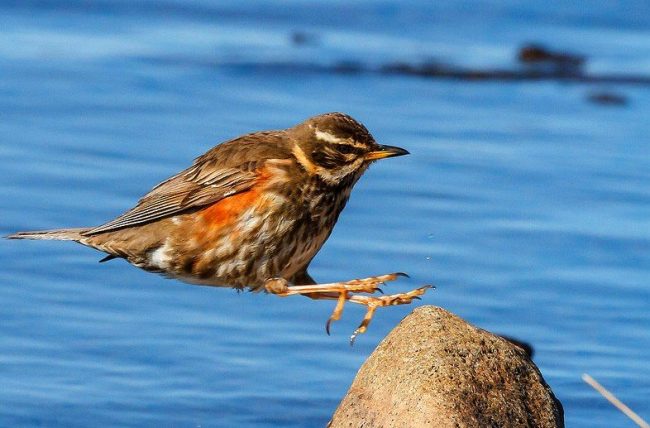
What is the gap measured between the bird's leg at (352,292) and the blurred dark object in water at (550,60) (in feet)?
32.6

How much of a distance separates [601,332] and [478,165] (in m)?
3.65

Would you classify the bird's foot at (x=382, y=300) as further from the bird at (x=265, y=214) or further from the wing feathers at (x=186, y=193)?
the wing feathers at (x=186, y=193)

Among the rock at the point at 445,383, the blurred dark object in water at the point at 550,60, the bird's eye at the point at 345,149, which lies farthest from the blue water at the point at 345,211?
the rock at the point at 445,383

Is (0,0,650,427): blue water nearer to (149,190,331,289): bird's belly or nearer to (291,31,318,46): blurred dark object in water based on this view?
(291,31,318,46): blurred dark object in water

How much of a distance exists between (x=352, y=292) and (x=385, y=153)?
3.05ft

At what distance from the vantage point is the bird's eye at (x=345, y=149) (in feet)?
35.8

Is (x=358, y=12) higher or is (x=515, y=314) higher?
(x=358, y=12)

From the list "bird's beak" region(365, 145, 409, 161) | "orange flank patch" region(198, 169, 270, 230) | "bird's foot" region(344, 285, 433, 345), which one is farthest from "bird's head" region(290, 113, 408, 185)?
"bird's foot" region(344, 285, 433, 345)

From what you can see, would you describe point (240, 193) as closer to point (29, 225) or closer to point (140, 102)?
point (29, 225)

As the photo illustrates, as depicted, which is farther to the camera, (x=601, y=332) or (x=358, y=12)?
(x=358, y=12)

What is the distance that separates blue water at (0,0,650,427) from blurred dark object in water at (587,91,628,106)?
0.59 ft

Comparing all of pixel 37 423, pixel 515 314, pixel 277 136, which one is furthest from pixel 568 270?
pixel 37 423

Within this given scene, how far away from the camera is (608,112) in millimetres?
18625

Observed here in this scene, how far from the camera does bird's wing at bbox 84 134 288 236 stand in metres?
11.1
